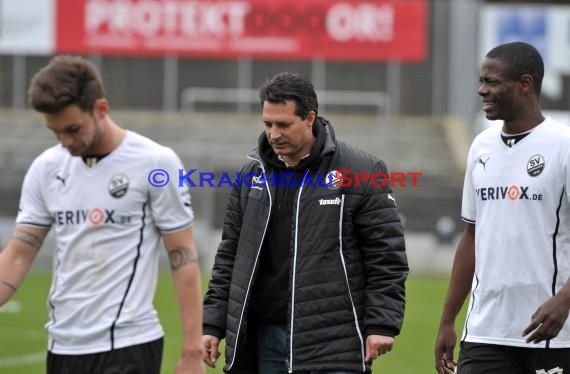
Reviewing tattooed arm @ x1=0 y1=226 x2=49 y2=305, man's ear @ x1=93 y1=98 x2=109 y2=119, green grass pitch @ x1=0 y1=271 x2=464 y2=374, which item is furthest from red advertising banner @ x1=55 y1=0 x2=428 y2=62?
man's ear @ x1=93 y1=98 x2=109 y2=119

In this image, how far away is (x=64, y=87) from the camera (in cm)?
488

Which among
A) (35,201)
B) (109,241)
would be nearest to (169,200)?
(109,241)

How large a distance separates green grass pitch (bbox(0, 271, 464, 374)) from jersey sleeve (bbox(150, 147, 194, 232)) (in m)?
5.48

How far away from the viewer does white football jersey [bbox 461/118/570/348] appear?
5.27 m

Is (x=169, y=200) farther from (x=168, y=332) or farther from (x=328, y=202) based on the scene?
(x=168, y=332)

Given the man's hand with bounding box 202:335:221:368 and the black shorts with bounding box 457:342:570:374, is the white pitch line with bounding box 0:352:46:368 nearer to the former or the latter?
the man's hand with bounding box 202:335:221:368

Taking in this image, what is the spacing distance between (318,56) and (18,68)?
8.16 m

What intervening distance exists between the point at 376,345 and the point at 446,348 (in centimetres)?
60

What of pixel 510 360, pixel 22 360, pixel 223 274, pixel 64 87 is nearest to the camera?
pixel 64 87

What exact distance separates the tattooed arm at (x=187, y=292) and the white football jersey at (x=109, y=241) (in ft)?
0.25

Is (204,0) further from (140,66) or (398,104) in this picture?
(398,104)

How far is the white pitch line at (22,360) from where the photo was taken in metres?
11.1

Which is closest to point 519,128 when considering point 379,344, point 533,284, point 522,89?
point 522,89

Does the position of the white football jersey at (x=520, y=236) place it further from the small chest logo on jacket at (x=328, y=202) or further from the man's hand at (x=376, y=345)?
the small chest logo on jacket at (x=328, y=202)
